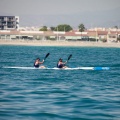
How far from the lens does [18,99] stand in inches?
693

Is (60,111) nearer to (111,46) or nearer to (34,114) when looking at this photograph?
(34,114)

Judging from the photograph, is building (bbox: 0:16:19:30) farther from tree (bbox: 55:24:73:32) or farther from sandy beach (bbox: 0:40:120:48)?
sandy beach (bbox: 0:40:120:48)

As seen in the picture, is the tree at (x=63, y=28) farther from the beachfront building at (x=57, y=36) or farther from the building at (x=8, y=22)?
the building at (x=8, y=22)

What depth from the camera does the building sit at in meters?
182

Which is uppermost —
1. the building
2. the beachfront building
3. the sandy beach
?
the building

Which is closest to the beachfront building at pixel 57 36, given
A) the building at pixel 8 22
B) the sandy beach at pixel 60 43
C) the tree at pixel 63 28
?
the sandy beach at pixel 60 43

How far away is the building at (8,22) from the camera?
18200 cm

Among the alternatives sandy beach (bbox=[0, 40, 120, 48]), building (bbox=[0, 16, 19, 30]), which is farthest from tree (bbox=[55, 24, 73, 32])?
sandy beach (bbox=[0, 40, 120, 48])

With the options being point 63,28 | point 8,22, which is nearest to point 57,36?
point 63,28

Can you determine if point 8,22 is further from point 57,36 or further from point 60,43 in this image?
point 60,43

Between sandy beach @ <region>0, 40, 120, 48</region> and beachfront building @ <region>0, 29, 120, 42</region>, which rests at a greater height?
beachfront building @ <region>0, 29, 120, 42</region>

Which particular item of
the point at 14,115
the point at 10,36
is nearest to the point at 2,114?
the point at 14,115

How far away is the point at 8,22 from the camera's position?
18488 centimetres

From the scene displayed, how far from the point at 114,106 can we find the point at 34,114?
3.42m
